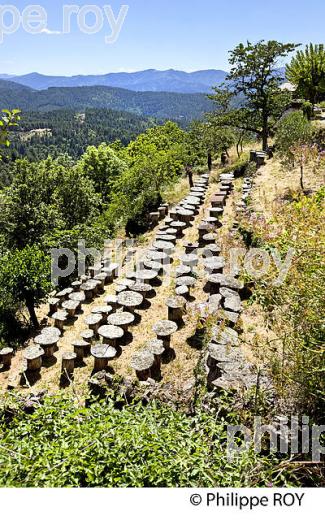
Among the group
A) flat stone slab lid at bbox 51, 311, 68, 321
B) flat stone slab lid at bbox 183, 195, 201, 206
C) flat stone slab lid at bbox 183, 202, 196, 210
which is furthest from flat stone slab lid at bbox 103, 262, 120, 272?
flat stone slab lid at bbox 183, 195, 201, 206

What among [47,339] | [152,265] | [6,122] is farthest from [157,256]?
[6,122]

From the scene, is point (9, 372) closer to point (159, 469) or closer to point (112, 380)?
point (112, 380)

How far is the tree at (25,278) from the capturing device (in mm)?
10914

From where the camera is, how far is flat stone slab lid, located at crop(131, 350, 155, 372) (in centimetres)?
683

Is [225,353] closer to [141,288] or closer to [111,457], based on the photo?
[111,457]

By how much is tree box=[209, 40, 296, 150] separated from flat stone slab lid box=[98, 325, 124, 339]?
1602cm

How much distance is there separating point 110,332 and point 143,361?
149 cm

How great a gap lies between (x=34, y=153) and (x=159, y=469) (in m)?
133

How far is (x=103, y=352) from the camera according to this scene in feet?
24.8

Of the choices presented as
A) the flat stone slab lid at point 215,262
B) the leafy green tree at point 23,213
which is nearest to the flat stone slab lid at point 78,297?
the flat stone slab lid at point 215,262

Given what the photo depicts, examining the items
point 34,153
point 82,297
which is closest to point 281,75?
point 82,297

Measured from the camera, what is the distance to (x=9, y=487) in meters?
2.52

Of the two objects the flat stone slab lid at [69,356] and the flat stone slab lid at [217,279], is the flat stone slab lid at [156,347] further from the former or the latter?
the flat stone slab lid at [217,279]

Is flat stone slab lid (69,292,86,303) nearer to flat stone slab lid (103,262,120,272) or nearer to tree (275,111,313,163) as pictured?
flat stone slab lid (103,262,120,272)
